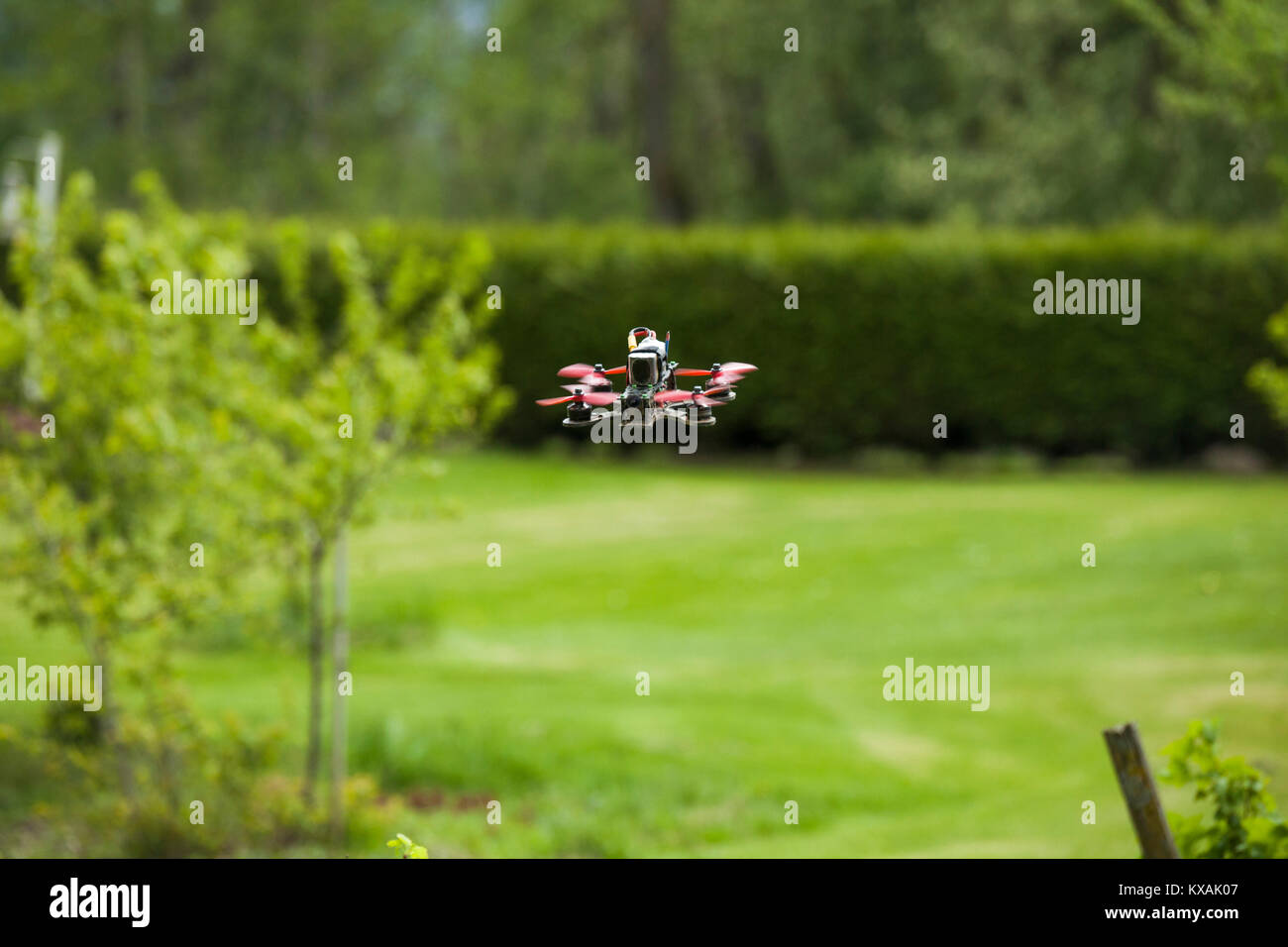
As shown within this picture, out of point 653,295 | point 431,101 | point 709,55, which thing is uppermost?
point 431,101

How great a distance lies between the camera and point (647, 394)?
1558 millimetres

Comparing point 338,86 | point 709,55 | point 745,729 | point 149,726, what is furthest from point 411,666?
point 338,86

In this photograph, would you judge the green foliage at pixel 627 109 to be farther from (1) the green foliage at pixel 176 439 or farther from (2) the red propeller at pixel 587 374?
(2) the red propeller at pixel 587 374

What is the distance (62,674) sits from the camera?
9.68 meters

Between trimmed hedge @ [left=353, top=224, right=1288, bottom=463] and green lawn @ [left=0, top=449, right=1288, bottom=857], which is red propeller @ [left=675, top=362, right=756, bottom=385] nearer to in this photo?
green lawn @ [left=0, top=449, right=1288, bottom=857]

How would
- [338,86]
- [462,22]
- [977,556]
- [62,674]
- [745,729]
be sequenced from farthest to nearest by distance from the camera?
[462,22]
[338,86]
[977,556]
[745,729]
[62,674]

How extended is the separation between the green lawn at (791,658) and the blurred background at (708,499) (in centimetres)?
6

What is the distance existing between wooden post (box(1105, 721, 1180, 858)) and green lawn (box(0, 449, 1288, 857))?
342 cm

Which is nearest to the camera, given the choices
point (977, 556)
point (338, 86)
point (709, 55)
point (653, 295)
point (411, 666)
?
point (411, 666)

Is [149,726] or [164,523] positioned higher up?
[164,523]

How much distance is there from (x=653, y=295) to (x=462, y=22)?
47.1 metres

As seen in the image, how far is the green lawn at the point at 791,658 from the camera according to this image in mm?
9680

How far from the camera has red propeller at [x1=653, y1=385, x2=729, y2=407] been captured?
1517mm

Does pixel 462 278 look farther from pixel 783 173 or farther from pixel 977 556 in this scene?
pixel 783 173
